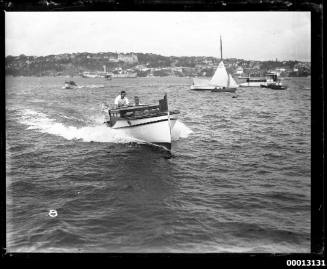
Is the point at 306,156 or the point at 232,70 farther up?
the point at 232,70

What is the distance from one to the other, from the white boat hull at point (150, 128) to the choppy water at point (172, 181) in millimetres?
471

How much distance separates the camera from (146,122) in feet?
58.3

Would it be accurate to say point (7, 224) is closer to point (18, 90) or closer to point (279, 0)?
point (18, 90)

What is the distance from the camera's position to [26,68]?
13.6 meters

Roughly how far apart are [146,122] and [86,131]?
4346 mm

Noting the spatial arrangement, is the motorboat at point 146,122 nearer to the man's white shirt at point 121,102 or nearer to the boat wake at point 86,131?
the man's white shirt at point 121,102

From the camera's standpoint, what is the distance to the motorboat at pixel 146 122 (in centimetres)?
1739

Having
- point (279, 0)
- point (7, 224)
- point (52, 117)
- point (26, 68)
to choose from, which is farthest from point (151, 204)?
point (52, 117)

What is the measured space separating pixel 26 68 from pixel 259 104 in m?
11.1

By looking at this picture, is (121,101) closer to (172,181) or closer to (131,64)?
(131,64)
